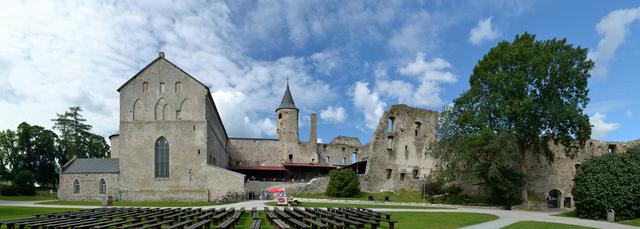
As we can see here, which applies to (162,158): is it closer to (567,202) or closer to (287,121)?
(287,121)

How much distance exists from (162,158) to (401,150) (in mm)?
23507

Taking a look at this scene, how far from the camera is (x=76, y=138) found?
58094 mm

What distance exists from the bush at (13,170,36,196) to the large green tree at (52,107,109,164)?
9212mm

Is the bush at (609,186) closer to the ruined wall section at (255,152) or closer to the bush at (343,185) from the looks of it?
the bush at (343,185)

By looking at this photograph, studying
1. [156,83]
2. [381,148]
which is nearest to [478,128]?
[381,148]

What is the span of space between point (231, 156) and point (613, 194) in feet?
144

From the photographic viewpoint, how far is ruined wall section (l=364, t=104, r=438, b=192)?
1732 inches

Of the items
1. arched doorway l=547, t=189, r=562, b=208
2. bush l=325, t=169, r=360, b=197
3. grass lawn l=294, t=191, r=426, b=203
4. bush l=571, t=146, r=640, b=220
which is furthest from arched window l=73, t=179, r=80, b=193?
arched doorway l=547, t=189, r=562, b=208

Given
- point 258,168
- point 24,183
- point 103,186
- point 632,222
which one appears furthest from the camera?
point 258,168

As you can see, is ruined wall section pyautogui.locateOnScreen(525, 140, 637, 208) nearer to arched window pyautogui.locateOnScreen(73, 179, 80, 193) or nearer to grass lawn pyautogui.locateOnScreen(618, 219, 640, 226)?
grass lawn pyautogui.locateOnScreen(618, 219, 640, 226)

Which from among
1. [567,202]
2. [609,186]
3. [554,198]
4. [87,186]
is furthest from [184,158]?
[554,198]

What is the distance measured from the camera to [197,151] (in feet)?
125

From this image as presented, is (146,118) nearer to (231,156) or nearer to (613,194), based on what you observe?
(231,156)

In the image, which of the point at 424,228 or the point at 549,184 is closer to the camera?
the point at 424,228
